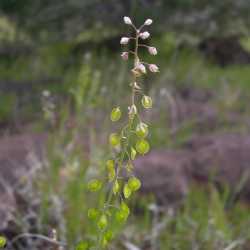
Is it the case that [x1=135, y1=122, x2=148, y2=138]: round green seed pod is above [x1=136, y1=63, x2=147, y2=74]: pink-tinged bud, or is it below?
below

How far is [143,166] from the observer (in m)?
3.30

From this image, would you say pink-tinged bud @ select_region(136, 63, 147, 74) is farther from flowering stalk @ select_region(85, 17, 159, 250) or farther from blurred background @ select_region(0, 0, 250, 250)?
blurred background @ select_region(0, 0, 250, 250)

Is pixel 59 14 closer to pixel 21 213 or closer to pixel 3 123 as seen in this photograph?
pixel 3 123

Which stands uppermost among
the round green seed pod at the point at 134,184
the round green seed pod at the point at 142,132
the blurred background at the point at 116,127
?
the blurred background at the point at 116,127

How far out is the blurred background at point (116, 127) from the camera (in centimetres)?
254

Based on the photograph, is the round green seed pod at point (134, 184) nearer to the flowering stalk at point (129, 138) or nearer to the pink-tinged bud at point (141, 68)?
the flowering stalk at point (129, 138)

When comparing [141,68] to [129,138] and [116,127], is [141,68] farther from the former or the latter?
[116,127]

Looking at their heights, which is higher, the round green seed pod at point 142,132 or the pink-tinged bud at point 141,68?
the pink-tinged bud at point 141,68

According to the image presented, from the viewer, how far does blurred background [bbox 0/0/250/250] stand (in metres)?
2.54

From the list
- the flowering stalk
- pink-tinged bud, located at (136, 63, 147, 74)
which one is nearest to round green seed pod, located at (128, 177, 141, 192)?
the flowering stalk

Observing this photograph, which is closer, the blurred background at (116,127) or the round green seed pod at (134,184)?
the round green seed pod at (134,184)

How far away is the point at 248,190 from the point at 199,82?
136 inches

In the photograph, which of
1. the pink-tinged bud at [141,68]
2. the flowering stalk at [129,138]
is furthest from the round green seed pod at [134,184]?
the pink-tinged bud at [141,68]

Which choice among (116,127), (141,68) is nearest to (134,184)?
(141,68)
